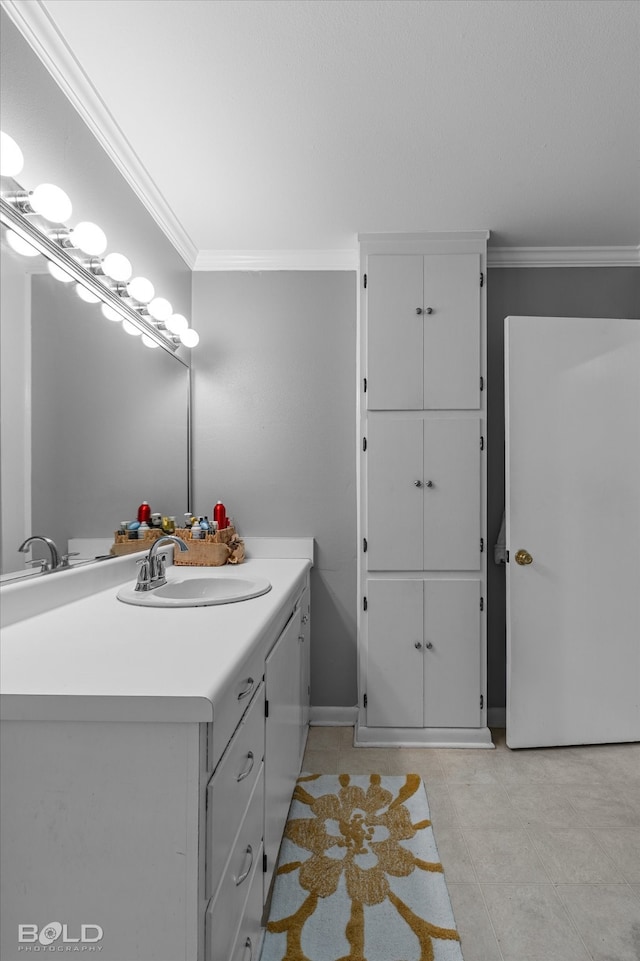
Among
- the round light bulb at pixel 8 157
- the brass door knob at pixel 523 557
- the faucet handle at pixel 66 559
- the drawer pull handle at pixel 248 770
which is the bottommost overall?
the drawer pull handle at pixel 248 770

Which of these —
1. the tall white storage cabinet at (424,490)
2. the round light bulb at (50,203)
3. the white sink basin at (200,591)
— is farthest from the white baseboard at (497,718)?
the round light bulb at (50,203)

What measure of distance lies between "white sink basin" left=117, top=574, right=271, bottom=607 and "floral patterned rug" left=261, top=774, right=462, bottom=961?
0.85 metres

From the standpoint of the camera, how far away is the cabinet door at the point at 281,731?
1541 mm

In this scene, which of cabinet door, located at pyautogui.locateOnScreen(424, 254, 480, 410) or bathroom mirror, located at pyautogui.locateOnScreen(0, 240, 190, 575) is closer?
bathroom mirror, located at pyautogui.locateOnScreen(0, 240, 190, 575)

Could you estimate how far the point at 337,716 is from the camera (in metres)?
2.87

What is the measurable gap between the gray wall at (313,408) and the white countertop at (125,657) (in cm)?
118

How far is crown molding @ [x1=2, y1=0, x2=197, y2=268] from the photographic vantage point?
143 centimetres

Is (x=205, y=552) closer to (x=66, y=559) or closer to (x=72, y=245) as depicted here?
(x=66, y=559)

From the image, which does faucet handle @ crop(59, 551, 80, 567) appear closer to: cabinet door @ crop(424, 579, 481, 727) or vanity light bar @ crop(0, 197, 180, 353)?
vanity light bar @ crop(0, 197, 180, 353)

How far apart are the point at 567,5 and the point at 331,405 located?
1.79m

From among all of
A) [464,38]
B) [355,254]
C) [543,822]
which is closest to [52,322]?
[464,38]

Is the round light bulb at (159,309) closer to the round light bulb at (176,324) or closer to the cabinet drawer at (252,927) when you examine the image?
the round light bulb at (176,324)

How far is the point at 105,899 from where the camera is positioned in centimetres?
90

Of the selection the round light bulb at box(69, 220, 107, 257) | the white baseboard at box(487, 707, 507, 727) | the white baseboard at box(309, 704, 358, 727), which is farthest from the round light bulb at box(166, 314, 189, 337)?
the white baseboard at box(487, 707, 507, 727)
